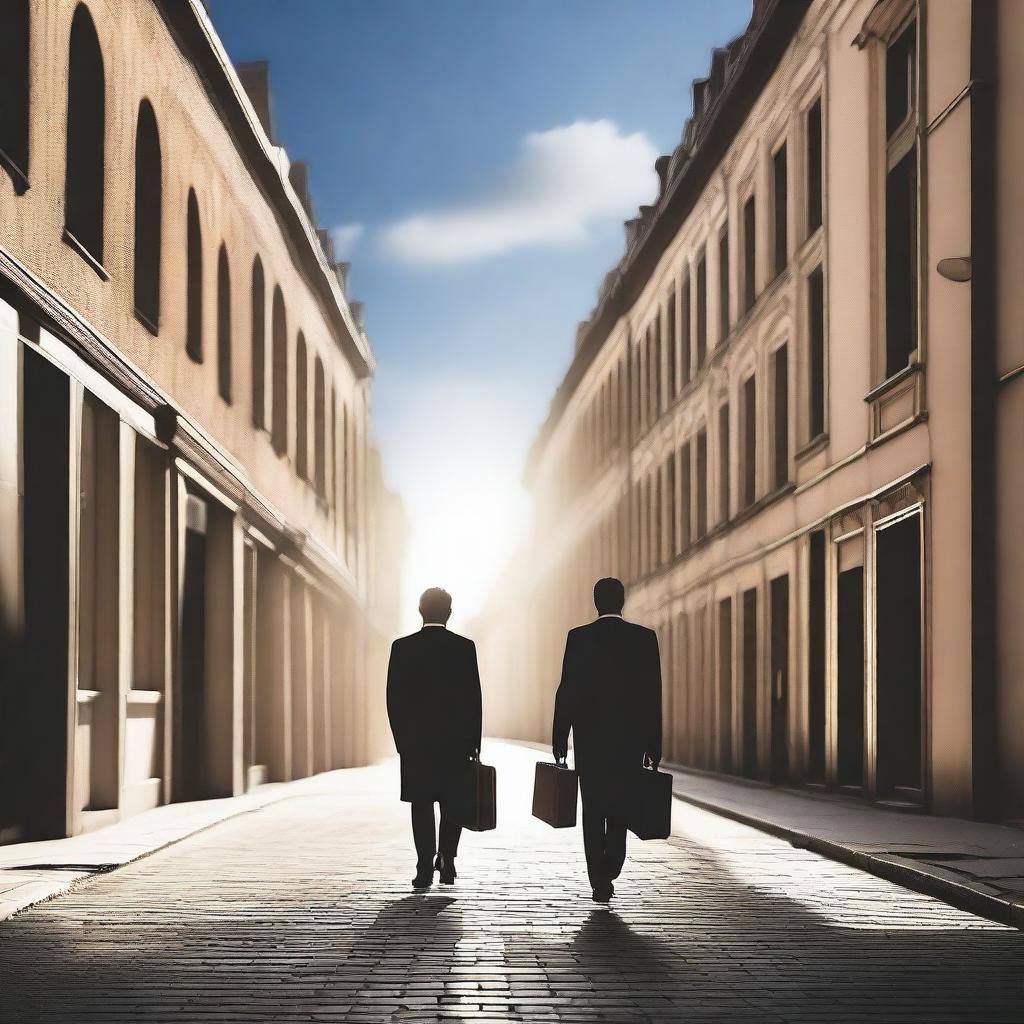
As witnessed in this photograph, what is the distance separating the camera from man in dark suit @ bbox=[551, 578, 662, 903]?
30.7ft

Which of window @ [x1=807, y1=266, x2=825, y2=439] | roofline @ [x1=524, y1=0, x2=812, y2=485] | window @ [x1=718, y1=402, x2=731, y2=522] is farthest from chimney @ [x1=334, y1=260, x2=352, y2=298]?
window @ [x1=807, y1=266, x2=825, y2=439]

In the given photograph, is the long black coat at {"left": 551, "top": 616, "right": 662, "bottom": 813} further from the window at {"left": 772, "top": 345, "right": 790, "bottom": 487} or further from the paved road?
the window at {"left": 772, "top": 345, "right": 790, "bottom": 487}

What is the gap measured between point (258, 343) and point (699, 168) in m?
9.67

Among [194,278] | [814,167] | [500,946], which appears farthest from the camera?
[814,167]

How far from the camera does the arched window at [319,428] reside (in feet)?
114

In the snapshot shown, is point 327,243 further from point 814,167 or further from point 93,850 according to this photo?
point 93,850

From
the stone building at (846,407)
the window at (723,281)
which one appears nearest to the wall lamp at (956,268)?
the stone building at (846,407)

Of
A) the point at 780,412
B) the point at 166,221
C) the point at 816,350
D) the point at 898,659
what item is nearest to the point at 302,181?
the point at 780,412

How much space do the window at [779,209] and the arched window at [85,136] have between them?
39.3 ft

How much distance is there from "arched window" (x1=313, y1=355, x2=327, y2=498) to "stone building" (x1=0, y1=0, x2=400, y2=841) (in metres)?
2.78

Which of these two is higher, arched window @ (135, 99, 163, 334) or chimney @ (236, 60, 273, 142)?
chimney @ (236, 60, 273, 142)

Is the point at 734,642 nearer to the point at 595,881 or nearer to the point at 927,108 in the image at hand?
the point at 927,108

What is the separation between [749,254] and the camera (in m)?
28.5

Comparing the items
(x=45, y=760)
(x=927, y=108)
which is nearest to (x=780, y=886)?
(x=45, y=760)
